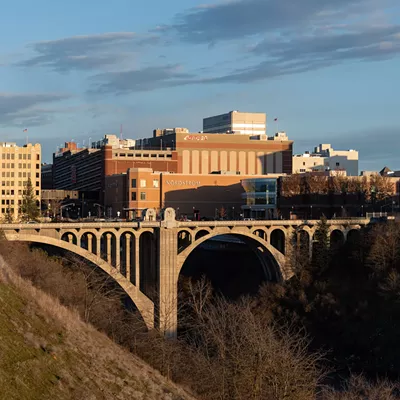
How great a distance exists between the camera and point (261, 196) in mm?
124750

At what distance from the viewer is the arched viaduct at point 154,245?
71438 millimetres

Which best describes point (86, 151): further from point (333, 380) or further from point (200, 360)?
point (200, 360)

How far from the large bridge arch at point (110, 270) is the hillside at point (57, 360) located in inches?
1012

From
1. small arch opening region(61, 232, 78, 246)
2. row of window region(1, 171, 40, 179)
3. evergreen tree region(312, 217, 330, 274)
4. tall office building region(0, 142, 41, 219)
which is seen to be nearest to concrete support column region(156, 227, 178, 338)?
small arch opening region(61, 232, 78, 246)

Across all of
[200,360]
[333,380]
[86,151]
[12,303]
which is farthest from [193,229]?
[86,151]

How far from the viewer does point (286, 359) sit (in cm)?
4231

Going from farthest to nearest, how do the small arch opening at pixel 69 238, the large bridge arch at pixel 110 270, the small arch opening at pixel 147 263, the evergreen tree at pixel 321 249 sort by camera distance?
the evergreen tree at pixel 321 249 < the small arch opening at pixel 147 263 < the small arch opening at pixel 69 238 < the large bridge arch at pixel 110 270

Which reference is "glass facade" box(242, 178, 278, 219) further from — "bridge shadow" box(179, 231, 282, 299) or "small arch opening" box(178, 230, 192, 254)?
"small arch opening" box(178, 230, 192, 254)

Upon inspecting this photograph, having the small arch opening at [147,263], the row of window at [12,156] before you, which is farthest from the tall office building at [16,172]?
the small arch opening at [147,263]

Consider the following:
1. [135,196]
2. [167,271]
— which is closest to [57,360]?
[167,271]

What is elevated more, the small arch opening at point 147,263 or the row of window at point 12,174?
the row of window at point 12,174

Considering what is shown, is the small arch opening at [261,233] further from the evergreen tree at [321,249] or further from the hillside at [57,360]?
the hillside at [57,360]

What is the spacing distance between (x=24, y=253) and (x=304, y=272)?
29.8 m

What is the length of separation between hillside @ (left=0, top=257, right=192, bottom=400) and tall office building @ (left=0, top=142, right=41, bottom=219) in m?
104
